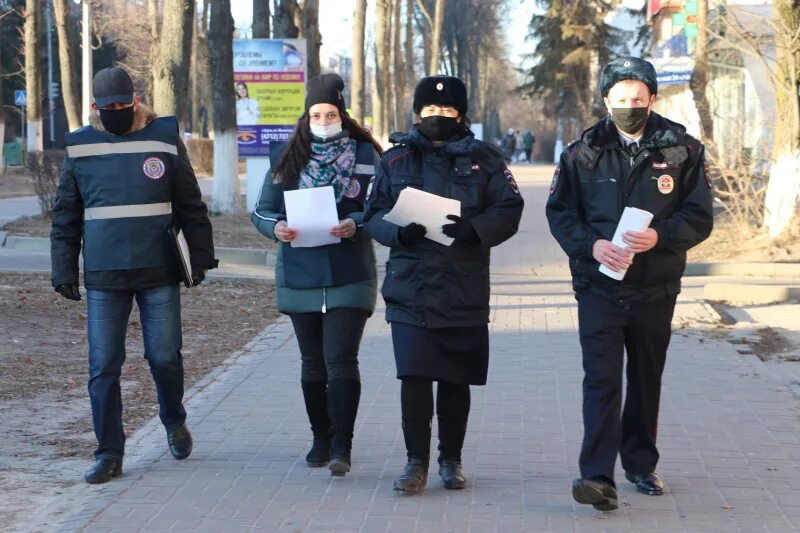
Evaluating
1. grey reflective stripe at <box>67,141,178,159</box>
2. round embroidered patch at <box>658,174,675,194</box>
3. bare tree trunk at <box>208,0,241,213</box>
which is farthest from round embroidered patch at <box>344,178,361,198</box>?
bare tree trunk at <box>208,0,241,213</box>

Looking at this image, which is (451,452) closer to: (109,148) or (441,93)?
(441,93)

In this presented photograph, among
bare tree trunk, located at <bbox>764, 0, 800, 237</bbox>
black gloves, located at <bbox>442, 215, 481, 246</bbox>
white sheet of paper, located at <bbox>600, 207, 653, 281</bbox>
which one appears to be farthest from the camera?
bare tree trunk, located at <bbox>764, 0, 800, 237</bbox>

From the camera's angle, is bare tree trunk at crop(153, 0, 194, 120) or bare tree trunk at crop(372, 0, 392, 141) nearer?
bare tree trunk at crop(153, 0, 194, 120)

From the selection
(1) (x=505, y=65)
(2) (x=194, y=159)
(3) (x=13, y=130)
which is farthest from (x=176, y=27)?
(1) (x=505, y=65)

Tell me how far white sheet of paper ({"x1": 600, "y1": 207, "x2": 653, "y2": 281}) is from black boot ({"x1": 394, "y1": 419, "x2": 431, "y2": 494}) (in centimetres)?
110

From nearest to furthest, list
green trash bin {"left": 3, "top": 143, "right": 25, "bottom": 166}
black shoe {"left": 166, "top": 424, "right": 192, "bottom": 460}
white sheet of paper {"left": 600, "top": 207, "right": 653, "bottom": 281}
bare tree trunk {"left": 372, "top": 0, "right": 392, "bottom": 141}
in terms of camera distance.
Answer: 1. white sheet of paper {"left": 600, "top": 207, "right": 653, "bottom": 281}
2. black shoe {"left": 166, "top": 424, "right": 192, "bottom": 460}
3. bare tree trunk {"left": 372, "top": 0, "right": 392, "bottom": 141}
4. green trash bin {"left": 3, "top": 143, "right": 25, "bottom": 166}

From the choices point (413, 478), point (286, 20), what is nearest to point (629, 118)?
point (413, 478)

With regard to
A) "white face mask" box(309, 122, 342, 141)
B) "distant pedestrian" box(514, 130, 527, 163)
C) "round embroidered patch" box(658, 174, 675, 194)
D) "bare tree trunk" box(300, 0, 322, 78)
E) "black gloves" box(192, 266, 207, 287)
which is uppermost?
"bare tree trunk" box(300, 0, 322, 78)

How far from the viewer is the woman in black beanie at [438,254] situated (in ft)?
17.7

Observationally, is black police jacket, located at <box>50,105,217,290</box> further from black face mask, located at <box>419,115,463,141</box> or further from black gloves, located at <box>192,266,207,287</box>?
black face mask, located at <box>419,115,463,141</box>

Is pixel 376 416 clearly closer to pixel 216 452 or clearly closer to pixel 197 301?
pixel 216 452

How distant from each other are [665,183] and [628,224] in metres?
0.29

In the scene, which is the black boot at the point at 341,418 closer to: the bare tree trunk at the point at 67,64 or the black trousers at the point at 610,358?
the black trousers at the point at 610,358

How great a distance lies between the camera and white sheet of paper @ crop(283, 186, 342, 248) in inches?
226
